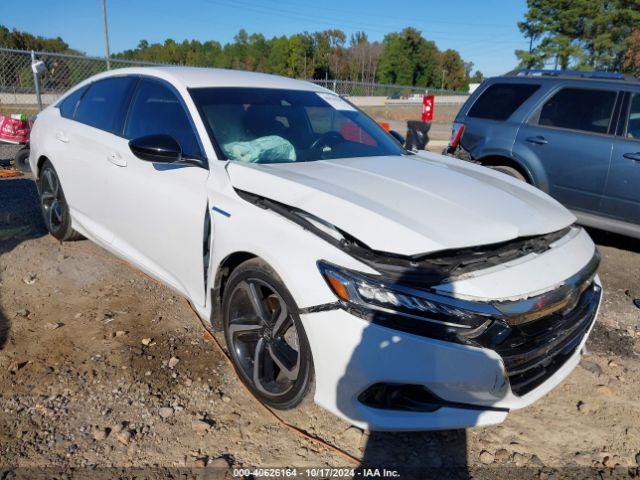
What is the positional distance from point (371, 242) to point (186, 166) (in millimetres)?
1391

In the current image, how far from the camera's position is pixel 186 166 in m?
3.04

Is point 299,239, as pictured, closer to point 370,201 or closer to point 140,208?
point 370,201

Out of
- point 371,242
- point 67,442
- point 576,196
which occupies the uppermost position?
point 371,242

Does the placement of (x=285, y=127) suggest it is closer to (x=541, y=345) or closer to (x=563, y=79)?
(x=541, y=345)

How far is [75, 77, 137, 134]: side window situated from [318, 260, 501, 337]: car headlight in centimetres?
249

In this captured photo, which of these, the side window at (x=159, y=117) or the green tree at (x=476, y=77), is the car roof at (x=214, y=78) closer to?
the side window at (x=159, y=117)

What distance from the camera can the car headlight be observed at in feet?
6.88

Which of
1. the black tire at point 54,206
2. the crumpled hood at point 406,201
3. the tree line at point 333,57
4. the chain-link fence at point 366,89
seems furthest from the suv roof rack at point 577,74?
the tree line at point 333,57

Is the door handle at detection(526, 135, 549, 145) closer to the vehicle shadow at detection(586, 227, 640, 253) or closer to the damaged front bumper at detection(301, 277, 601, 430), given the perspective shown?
the vehicle shadow at detection(586, 227, 640, 253)

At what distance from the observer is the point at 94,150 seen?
389 centimetres

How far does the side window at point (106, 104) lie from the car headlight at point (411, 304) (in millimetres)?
2489

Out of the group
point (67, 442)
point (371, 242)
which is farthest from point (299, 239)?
point (67, 442)

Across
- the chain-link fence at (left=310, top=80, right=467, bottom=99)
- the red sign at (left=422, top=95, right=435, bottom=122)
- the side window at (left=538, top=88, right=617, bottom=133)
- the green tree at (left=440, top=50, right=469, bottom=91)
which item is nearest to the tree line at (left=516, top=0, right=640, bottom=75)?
the chain-link fence at (left=310, top=80, right=467, bottom=99)

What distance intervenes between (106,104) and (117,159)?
77 cm
